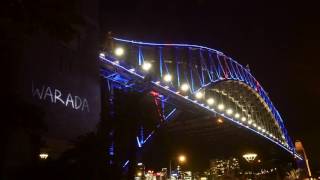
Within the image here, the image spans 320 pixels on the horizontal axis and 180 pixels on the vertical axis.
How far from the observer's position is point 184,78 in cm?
5347

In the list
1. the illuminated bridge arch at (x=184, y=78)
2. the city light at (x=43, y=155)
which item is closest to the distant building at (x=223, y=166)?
the illuminated bridge arch at (x=184, y=78)

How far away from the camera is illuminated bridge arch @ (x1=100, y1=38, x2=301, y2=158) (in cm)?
3550

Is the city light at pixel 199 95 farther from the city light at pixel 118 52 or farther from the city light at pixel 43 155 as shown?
the city light at pixel 43 155

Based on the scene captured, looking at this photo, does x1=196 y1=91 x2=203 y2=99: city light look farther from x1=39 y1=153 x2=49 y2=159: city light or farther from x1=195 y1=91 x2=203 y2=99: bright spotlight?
x1=39 y1=153 x2=49 y2=159: city light

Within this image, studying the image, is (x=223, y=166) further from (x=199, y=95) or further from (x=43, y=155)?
(x=43, y=155)

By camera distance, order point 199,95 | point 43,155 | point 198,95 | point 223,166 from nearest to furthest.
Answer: point 43,155 → point 198,95 → point 199,95 → point 223,166

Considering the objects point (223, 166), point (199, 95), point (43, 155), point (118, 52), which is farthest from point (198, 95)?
point (43, 155)

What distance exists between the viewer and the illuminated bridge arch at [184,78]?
35.5m

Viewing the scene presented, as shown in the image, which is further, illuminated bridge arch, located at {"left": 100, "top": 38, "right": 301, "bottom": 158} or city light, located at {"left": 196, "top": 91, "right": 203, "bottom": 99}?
city light, located at {"left": 196, "top": 91, "right": 203, "bottom": 99}

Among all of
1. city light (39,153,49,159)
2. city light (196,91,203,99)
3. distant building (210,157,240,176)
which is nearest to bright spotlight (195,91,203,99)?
city light (196,91,203,99)

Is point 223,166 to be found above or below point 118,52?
below

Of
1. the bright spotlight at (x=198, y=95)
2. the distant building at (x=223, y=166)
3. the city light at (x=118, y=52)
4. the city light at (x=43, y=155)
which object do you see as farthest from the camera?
the bright spotlight at (x=198, y=95)

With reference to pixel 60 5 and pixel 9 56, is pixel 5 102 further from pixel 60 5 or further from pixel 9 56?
pixel 60 5

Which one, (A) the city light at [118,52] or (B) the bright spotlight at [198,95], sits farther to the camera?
(B) the bright spotlight at [198,95]
